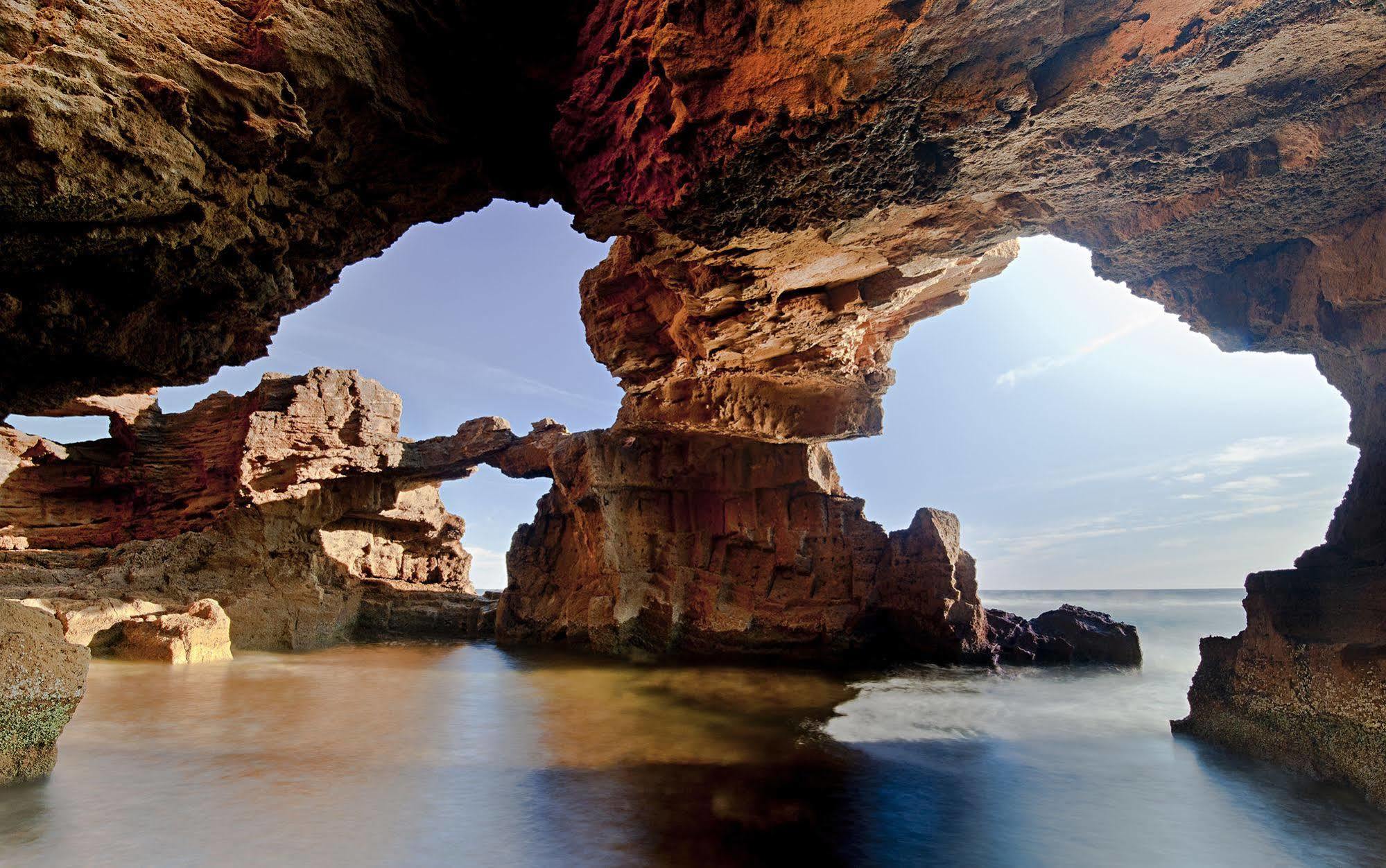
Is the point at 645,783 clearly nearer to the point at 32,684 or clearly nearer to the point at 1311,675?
the point at 32,684

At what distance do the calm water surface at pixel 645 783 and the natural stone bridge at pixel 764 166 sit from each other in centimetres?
111

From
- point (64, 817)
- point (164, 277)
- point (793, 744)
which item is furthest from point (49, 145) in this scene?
point (793, 744)

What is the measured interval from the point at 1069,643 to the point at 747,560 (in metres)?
7.21

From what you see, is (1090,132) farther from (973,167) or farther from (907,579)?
(907,579)

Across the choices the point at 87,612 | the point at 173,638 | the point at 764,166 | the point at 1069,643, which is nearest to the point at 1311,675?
the point at 764,166

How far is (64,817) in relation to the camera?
4383 mm

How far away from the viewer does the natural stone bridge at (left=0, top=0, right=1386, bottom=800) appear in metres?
3.47

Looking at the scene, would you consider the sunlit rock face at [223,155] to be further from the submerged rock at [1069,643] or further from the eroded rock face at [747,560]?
the submerged rock at [1069,643]

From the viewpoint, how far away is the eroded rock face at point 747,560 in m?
12.8

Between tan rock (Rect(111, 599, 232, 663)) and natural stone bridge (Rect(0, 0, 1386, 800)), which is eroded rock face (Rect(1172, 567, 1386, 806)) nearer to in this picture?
natural stone bridge (Rect(0, 0, 1386, 800))

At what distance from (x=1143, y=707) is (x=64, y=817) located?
12.5 meters

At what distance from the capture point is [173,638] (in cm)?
1091

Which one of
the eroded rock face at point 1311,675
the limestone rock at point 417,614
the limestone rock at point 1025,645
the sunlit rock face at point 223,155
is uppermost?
the sunlit rock face at point 223,155

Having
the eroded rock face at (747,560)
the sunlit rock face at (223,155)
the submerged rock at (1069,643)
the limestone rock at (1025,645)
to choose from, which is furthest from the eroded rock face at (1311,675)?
the sunlit rock face at (223,155)
